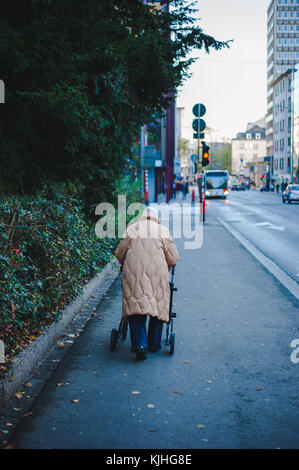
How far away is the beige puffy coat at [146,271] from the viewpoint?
585 cm

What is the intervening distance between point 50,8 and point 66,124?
5.74ft

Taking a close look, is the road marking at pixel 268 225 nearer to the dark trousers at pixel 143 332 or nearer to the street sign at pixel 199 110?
the street sign at pixel 199 110

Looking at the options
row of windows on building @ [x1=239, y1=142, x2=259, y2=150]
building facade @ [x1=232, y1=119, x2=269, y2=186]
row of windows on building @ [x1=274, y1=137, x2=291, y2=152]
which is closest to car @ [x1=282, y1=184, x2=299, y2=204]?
row of windows on building @ [x1=274, y1=137, x2=291, y2=152]

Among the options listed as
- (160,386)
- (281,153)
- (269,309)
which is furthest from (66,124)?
(281,153)

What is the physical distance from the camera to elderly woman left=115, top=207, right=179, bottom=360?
586 centimetres

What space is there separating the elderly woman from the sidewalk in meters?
0.37

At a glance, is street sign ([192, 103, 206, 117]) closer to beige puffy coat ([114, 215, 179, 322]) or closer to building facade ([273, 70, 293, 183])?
beige puffy coat ([114, 215, 179, 322])

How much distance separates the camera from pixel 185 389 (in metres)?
5.11

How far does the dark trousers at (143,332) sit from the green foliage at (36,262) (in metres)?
0.92

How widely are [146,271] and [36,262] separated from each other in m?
1.46

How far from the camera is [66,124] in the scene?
9531mm

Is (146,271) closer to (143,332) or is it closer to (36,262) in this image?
(143,332)

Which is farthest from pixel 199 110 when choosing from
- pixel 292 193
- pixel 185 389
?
pixel 292 193

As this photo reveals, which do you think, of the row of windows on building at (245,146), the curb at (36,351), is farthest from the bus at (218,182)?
the row of windows on building at (245,146)
